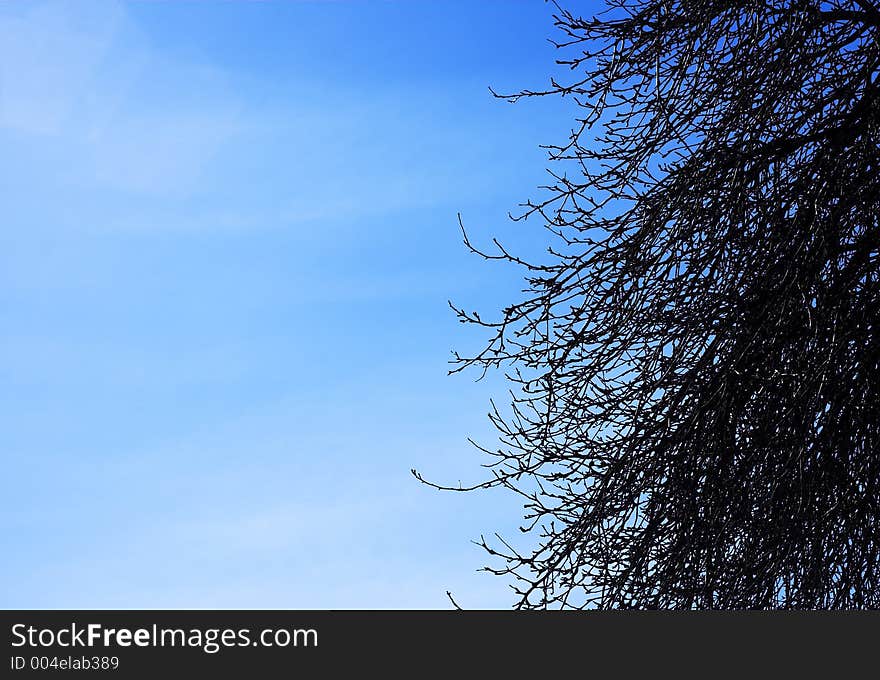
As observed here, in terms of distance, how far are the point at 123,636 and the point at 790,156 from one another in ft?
13.4

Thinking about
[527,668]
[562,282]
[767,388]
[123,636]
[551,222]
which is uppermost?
[551,222]

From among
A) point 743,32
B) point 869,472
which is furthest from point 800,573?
point 743,32

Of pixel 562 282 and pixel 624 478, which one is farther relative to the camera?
pixel 562 282

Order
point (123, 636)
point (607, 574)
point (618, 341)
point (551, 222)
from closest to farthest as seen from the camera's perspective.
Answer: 1. point (123, 636)
2. point (607, 574)
3. point (618, 341)
4. point (551, 222)

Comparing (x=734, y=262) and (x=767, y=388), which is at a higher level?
(x=734, y=262)

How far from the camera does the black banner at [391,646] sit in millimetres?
3150

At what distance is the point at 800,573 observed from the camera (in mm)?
4754

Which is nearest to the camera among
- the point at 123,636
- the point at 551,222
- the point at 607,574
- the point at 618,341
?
the point at 123,636

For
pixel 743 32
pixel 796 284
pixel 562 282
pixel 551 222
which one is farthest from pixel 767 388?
pixel 743 32

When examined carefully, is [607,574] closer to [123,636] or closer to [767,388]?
[767,388]

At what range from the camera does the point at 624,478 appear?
188 inches

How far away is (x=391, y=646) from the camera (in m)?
3.18

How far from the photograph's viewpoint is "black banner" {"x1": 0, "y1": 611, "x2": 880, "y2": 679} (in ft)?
10.3

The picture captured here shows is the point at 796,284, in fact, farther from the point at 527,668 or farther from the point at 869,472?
the point at 527,668
